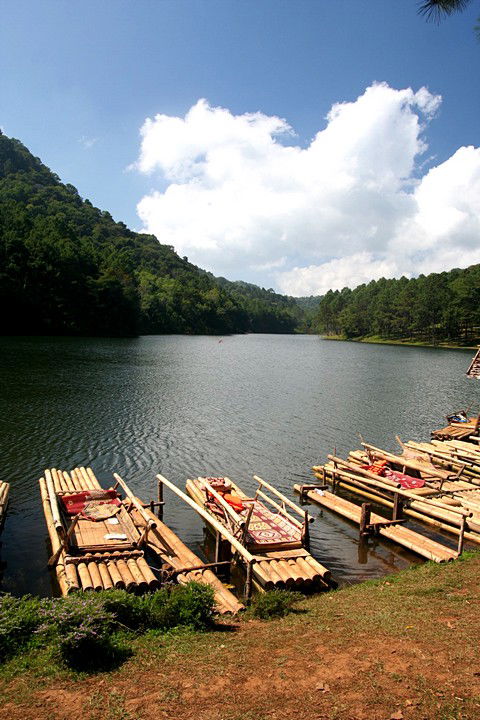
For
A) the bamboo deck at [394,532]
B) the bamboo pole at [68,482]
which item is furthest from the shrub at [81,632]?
the bamboo deck at [394,532]

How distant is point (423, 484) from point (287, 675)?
16.7m

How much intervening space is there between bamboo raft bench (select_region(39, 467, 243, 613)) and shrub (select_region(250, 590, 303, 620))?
1.79 feet

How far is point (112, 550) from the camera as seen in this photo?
1459 centimetres

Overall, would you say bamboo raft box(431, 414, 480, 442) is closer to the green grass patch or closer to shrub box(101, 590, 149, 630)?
the green grass patch

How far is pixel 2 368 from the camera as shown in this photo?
54.1 m

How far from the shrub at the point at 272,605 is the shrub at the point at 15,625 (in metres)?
5.22

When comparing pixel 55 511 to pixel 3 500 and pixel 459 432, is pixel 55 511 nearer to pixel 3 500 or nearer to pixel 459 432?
pixel 3 500

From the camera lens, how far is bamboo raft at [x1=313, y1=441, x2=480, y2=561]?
18.9 metres

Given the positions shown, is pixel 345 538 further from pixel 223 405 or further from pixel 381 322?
pixel 381 322

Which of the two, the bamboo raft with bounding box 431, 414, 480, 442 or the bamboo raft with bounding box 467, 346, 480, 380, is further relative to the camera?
the bamboo raft with bounding box 431, 414, 480, 442

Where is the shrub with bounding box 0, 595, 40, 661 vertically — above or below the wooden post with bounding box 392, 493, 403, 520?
above

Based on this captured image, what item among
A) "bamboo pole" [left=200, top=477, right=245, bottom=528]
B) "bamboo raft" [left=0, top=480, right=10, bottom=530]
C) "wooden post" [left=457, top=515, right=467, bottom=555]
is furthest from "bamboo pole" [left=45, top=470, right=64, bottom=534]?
"wooden post" [left=457, top=515, right=467, bottom=555]

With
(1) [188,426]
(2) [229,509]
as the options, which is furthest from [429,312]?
(2) [229,509]

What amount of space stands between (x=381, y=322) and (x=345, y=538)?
173092mm
